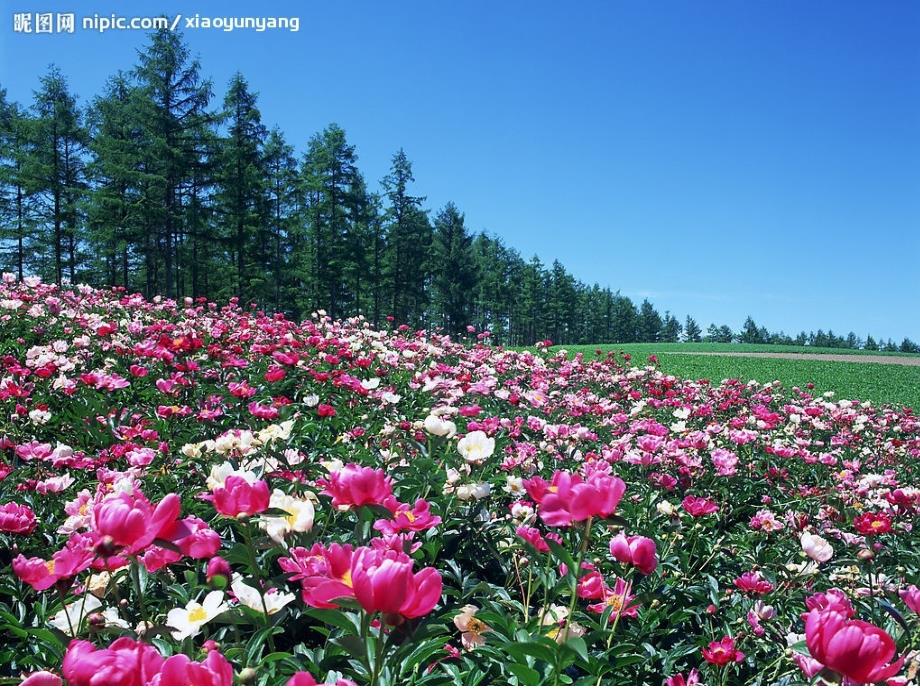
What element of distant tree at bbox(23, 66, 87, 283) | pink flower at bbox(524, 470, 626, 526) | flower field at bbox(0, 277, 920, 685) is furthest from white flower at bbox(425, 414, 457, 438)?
distant tree at bbox(23, 66, 87, 283)

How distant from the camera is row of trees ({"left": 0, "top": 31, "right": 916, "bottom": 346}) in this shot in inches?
838

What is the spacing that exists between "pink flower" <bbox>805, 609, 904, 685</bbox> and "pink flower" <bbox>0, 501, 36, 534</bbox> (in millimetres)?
1918

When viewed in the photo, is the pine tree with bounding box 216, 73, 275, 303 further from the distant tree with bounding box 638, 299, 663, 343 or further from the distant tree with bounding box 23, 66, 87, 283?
the distant tree with bounding box 638, 299, 663, 343

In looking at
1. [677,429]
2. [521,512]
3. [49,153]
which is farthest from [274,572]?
[49,153]

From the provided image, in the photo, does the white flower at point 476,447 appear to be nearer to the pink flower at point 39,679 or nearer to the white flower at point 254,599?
the white flower at point 254,599

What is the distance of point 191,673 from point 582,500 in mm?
677

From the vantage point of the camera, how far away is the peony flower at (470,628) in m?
1.29

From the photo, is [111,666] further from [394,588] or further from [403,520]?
[403,520]

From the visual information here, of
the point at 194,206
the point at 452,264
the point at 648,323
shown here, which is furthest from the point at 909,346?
the point at 194,206

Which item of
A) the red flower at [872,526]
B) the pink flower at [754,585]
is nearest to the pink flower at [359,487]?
the pink flower at [754,585]

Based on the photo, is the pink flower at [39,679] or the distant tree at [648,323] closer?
the pink flower at [39,679]

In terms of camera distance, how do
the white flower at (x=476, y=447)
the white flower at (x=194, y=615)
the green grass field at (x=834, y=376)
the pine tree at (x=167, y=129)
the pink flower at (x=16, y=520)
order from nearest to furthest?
1. the white flower at (x=194, y=615)
2. the pink flower at (x=16, y=520)
3. the white flower at (x=476, y=447)
4. the green grass field at (x=834, y=376)
5. the pine tree at (x=167, y=129)

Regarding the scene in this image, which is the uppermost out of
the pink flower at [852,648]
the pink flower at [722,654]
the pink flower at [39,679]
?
the pink flower at [852,648]

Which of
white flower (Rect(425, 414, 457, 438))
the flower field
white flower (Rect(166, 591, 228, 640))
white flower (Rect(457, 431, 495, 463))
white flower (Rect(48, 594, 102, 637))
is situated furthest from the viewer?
white flower (Rect(425, 414, 457, 438))
